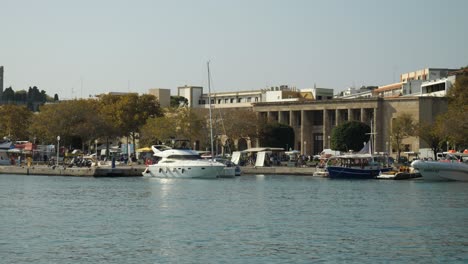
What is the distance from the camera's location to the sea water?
1650 inches

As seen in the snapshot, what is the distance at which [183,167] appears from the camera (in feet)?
333

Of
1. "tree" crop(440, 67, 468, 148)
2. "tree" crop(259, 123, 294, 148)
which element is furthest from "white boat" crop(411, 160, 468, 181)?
"tree" crop(259, 123, 294, 148)

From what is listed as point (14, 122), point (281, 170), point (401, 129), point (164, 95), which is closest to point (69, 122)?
point (14, 122)

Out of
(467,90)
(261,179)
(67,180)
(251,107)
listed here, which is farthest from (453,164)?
(251,107)

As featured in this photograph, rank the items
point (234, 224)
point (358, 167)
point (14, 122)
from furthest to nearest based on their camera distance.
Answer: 1. point (14, 122)
2. point (358, 167)
3. point (234, 224)

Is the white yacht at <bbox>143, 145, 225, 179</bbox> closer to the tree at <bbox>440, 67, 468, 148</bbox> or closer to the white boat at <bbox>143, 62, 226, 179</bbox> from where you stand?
the white boat at <bbox>143, 62, 226, 179</bbox>

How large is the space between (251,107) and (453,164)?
78.9 m

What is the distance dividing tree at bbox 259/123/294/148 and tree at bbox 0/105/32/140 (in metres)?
39.1

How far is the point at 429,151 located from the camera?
131 metres

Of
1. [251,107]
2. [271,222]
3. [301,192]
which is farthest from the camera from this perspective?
[251,107]

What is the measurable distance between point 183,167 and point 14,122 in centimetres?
6489

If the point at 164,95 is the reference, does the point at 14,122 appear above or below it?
below

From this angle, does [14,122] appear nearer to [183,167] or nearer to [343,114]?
[343,114]

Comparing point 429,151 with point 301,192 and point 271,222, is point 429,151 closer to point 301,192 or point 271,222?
point 301,192
